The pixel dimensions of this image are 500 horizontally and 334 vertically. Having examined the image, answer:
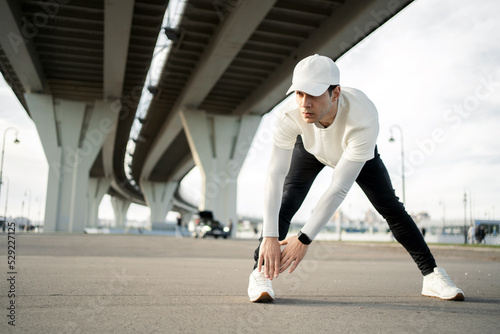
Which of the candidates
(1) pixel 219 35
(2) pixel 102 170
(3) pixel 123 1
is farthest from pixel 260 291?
(2) pixel 102 170

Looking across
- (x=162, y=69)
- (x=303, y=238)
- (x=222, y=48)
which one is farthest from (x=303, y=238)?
(x=162, y=69)

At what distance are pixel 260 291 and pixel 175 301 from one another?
684 millimetres

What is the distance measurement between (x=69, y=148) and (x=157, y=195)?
2156 inches

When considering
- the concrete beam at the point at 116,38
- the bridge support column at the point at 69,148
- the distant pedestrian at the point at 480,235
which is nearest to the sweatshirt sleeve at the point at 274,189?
the concrete beam at the point at 116,38

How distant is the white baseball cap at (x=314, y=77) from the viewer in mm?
3141

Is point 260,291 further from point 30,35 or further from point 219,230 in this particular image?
point 219,230

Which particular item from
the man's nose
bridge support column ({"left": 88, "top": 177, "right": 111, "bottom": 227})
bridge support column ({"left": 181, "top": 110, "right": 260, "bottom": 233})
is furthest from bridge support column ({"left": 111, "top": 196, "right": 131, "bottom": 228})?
the man's nose

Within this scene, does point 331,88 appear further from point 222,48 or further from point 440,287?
point 222,48

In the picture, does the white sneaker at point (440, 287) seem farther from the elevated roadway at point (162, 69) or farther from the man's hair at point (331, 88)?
the elevated roadway at point (162, 69)

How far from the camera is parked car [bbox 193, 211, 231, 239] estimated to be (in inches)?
1400

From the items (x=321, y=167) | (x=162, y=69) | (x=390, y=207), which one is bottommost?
(x=390, y=207)

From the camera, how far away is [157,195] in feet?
294

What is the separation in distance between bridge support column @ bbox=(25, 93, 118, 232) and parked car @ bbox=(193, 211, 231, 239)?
27.7 feet

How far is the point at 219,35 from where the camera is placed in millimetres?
22609
